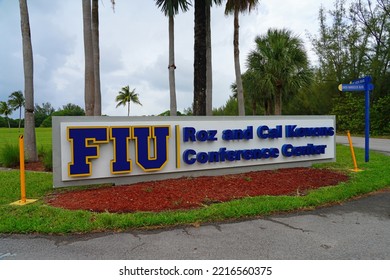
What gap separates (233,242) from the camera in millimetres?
3783

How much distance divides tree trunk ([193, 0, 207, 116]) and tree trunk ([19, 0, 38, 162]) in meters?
6.28

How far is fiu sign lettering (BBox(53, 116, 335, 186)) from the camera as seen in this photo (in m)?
6.18

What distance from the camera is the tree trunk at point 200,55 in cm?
961

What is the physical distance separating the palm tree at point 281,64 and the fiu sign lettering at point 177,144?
11.3 metres

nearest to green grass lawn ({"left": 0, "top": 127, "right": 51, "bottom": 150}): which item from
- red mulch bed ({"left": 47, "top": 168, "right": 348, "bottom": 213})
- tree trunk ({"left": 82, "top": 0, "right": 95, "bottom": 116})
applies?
tree trunk ({"left": 82, "top": 0, "right": 95, "bottom": 116})

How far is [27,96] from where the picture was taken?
10.9 m

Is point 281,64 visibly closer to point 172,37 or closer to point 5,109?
point 172,37

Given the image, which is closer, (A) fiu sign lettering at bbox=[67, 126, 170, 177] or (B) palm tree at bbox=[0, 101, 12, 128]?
(A) fiu sign lettering at bbox=[67, 126, 170, 177]

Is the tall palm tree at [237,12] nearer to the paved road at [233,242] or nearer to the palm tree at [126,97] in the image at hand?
the paved road at [233,242]

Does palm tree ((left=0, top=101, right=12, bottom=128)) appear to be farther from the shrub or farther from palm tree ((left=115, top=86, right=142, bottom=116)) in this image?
the shrub

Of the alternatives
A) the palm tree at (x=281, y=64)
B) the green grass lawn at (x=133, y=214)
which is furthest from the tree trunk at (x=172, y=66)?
the palm tree at (x=281, y=64)

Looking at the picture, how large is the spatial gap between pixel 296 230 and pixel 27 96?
10.6 meters
